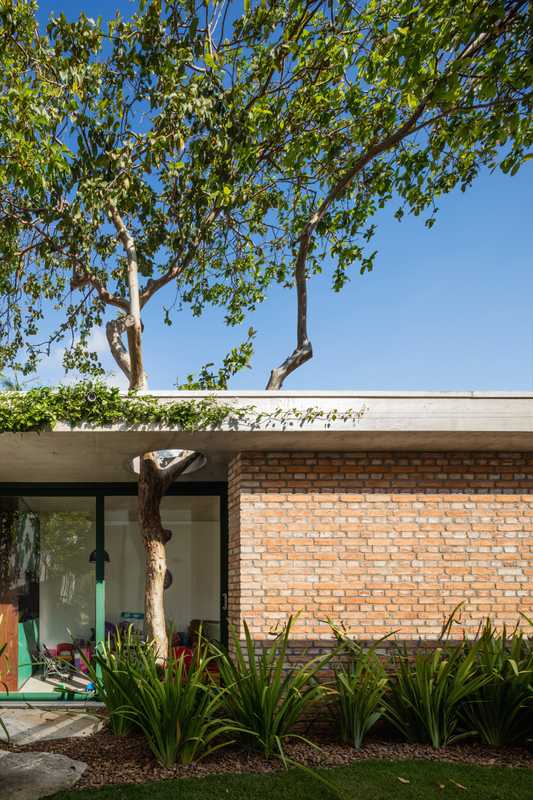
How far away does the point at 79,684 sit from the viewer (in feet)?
28.4

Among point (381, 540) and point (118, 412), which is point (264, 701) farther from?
point (118, 412)

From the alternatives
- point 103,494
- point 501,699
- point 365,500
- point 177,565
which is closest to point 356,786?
point 501,699

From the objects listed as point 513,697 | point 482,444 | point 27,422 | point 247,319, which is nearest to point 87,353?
point 247,319

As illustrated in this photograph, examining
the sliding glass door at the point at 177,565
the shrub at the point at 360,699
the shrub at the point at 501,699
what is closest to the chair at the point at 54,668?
the sliding glass door at the point at 177,565

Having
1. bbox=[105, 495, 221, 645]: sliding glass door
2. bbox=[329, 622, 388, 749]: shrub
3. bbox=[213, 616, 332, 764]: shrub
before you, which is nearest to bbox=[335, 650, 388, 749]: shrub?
bbox=[329, 622, 388, 749]: shrub

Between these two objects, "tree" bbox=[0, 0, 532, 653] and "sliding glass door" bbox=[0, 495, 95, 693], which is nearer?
"tree" bbox=[0, 0, 532, 653]

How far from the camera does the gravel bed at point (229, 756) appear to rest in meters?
4.80

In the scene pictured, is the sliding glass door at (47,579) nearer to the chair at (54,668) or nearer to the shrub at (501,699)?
the chair at (54,668)

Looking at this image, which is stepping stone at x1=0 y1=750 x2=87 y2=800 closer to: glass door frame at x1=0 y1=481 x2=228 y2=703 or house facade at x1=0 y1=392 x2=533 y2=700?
house facade at x1=0 y1=392 x2=533 y2=700

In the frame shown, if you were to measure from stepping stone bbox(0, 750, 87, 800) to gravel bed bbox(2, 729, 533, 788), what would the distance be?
0.11m

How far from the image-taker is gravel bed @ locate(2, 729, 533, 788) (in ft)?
15.8

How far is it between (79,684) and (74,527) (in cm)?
203

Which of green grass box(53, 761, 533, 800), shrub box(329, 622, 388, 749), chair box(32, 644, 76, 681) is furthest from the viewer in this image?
chair box(32, 644, 76, 681)

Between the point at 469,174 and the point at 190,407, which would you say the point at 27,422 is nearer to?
the point at 190,407
